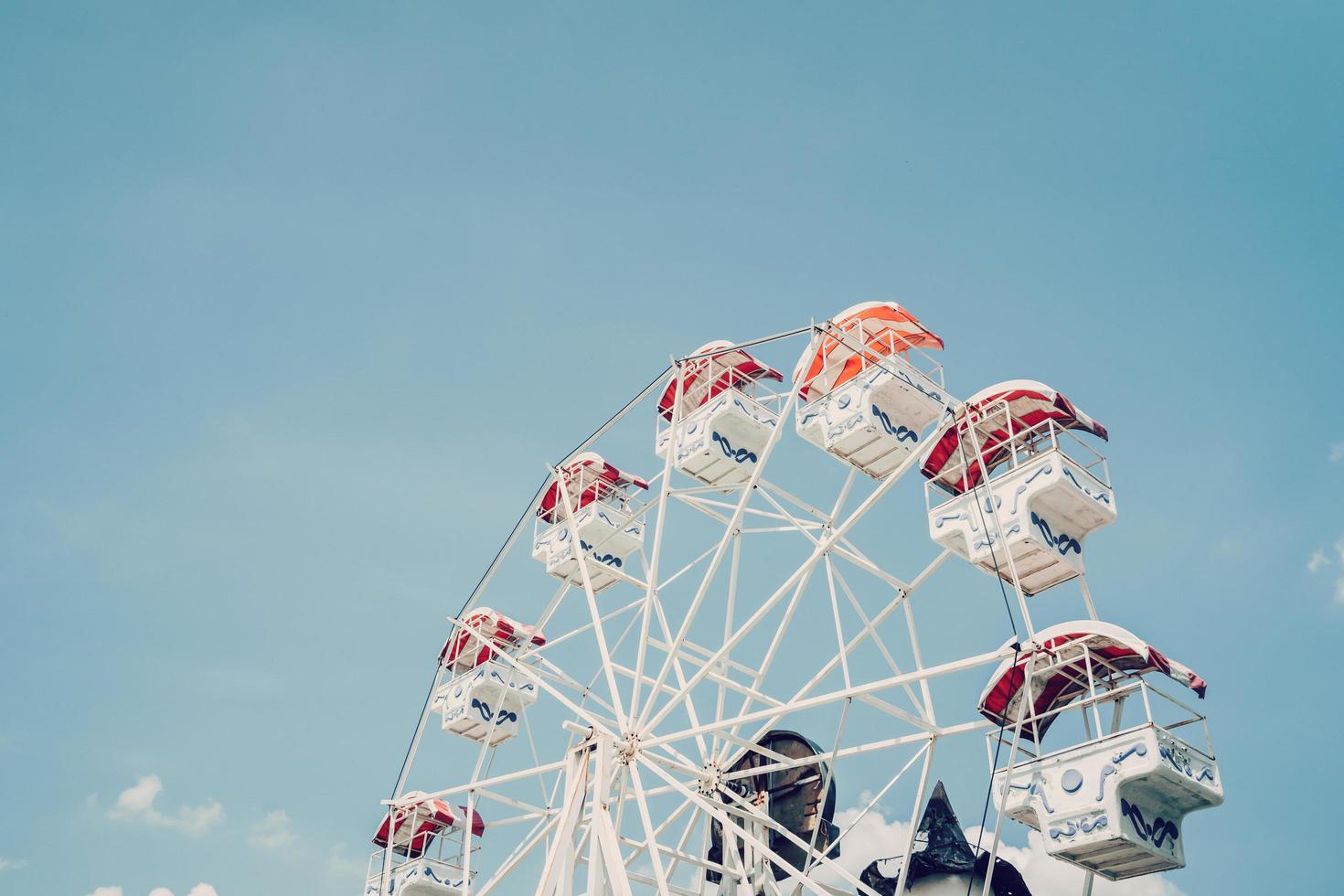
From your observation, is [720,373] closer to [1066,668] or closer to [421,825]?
[1066,668]

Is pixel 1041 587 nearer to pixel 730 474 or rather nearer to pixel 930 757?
pixel 930 757

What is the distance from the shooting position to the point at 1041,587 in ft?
55.1

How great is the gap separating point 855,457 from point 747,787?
5.18 m

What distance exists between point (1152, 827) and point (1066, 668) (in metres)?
2.01

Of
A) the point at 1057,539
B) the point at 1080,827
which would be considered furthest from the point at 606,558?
the point at 1080,827

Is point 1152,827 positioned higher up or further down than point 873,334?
further down

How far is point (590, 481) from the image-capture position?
24188mm

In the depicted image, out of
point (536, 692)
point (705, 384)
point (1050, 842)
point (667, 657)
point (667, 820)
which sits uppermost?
point (705, 384)

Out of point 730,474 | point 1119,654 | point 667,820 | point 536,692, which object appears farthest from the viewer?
point 536,692

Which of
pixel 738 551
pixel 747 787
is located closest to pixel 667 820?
pixel 747 787

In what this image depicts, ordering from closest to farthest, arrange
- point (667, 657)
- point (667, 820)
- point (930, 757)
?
point (930, 757), point (667, 657), point (667, 820)

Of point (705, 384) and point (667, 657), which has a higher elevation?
point (705, 384)

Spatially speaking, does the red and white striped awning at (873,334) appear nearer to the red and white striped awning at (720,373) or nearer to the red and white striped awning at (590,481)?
the red and white striped awning at (720,373)

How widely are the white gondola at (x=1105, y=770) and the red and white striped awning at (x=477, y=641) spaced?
11869mm
